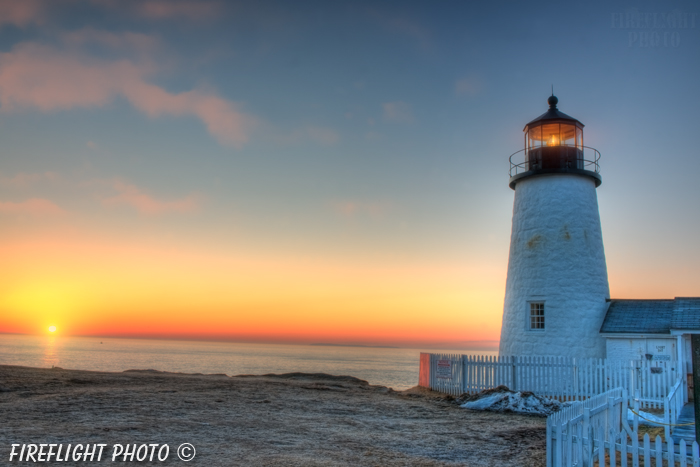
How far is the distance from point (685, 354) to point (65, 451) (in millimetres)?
17964

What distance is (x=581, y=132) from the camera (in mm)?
21500

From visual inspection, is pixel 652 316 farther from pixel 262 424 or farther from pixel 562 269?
pixel 262 424

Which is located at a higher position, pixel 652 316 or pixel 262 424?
pixel 652 316

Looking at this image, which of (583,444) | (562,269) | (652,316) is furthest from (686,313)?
(583,444)

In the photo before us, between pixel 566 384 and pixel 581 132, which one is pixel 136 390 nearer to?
pixel 566 384

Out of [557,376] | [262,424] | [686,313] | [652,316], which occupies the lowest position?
[262,424]

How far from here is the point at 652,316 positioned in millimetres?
19125

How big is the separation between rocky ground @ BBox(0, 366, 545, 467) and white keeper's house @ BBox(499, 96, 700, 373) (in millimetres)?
5984

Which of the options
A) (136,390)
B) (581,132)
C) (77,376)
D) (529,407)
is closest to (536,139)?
(581,132)

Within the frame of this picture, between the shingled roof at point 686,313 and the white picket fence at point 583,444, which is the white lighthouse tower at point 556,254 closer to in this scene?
the shingled roof at point 686,313

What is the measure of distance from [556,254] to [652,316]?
385 centimetres

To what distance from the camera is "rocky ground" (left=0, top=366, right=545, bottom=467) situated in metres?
8.32

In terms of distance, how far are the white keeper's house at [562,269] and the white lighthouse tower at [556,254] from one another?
4 centimetres

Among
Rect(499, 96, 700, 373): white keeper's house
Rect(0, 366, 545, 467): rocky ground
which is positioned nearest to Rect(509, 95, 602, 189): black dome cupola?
Rect(499, 96, 700, 373): white keeper's house
